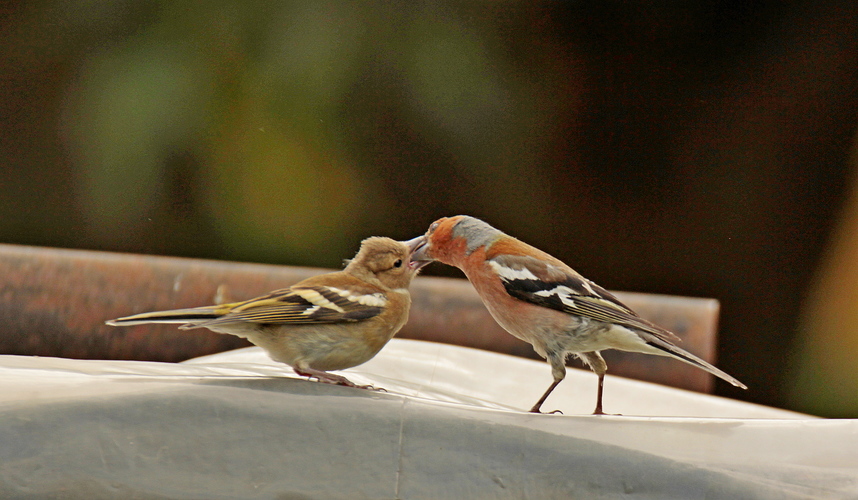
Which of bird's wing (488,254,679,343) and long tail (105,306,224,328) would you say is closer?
long tail (105,306,224,328)

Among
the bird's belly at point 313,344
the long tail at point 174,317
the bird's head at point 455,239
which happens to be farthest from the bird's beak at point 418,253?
the long tail at point 174,317

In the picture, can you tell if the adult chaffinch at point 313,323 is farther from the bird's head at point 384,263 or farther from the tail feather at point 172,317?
the bird's head at point 384,263

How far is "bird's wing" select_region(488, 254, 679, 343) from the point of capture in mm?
1388

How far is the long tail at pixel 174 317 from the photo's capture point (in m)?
1.11

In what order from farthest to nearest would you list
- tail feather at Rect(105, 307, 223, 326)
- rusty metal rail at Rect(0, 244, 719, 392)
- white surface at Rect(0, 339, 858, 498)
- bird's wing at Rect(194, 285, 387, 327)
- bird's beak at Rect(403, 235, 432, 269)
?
1. rusty metal rail at Rect(0, 244, 719, 392)
2. bird's beak at Rect(403, 235, 432, 269)
3. bird's wing at Rect(194, 285, 387, 327)
4. tail feather at Rect(105, 307, 223, 326)
5. white surface at Rect(0, 339, 858, 498)

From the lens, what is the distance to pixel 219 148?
3.07 m

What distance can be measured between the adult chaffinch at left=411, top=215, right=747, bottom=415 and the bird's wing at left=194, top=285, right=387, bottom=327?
239 mm

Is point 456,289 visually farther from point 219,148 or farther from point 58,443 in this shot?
point 58,443

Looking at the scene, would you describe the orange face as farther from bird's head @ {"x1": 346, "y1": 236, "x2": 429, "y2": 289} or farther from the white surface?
the white surface

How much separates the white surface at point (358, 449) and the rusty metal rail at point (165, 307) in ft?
4.10

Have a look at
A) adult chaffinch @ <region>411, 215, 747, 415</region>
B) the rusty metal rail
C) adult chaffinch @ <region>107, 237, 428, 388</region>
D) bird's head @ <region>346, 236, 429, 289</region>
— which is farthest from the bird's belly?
the rusty metal rail

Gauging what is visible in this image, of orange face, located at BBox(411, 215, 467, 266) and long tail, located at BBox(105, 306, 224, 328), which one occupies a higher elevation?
orange face, located at BBox(411, 215, 467, 266)

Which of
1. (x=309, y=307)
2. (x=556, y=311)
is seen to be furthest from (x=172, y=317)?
(x=556, y=311)

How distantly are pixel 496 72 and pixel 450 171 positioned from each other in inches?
18.9
